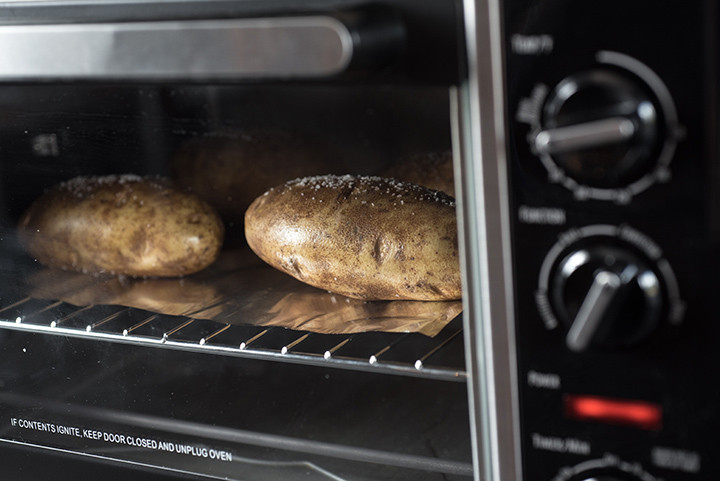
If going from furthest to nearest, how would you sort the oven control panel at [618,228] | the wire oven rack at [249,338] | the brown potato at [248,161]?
the brown potato at [248,161], the wire oven rack at [249,338], the oven control panel at [618,228]

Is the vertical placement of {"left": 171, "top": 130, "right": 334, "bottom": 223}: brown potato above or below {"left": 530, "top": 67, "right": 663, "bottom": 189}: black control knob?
below

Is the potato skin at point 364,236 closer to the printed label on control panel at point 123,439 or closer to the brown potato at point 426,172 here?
the brown potato at point 426,172

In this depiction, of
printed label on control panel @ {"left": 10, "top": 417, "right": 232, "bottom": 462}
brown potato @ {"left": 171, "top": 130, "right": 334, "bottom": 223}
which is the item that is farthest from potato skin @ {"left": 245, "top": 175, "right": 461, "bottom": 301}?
printed label on control panel @ {"left": 10, "top": 417, "right": 232, "bottom": 462}

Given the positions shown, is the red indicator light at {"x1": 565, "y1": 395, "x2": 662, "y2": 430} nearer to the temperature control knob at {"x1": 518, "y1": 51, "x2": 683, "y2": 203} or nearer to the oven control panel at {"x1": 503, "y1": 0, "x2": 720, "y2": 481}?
the oven control panel at {"x1": 503, "y1": 0, "x2": 720, "y2": 481}

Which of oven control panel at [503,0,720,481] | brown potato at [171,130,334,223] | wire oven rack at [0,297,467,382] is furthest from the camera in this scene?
brown potato at [171,130,334,223]

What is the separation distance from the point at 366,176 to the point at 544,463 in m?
0.42

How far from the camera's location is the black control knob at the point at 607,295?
50 centimetres

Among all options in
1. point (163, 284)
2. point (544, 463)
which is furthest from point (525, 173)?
point (163, 284)

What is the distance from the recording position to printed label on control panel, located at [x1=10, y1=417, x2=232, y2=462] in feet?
2.95

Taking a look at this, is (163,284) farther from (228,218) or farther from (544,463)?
(544,463)

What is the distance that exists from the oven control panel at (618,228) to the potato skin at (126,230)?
52 cm

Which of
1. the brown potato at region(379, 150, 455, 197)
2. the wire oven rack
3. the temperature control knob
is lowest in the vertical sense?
the wire oven rack

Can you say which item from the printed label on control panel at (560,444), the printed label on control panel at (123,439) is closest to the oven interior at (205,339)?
the printed label on control panel at (123,439)

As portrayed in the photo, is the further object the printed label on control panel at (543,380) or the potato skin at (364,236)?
the potato skin at (364,236)
